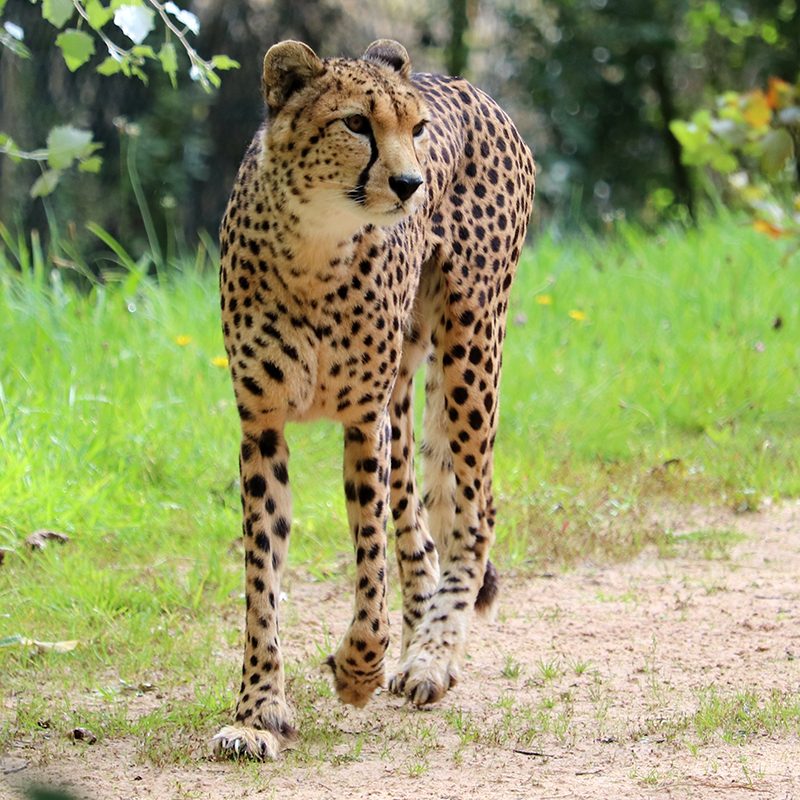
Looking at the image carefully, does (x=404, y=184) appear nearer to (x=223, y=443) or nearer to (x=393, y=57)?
(x=393, y=57)

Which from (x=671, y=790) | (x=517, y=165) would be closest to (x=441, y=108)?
(x=517, y=165)

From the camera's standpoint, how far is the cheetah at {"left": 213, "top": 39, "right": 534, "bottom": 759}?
9.90ft

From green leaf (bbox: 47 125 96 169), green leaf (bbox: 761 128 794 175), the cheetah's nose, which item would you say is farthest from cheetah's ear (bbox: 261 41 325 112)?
green leaf (bbox: 761 128 794 175)

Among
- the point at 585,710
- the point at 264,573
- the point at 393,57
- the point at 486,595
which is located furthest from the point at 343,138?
the point at 486,595

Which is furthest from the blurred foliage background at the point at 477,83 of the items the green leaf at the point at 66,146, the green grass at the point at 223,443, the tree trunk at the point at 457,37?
the green leaf at the point at 66,146

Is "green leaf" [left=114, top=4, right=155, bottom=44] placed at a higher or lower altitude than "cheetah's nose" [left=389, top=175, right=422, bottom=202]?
higher

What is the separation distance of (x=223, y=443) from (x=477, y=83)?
507 cm

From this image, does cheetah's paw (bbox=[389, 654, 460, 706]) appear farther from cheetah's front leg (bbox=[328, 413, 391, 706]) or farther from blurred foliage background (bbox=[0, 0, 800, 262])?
blurred foliage background (bbox=[0, 0, 800, 262])

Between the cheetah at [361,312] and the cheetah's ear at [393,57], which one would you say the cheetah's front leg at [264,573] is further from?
the cheetah's ear at [393,57]

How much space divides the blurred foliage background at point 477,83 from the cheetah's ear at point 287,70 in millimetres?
4502

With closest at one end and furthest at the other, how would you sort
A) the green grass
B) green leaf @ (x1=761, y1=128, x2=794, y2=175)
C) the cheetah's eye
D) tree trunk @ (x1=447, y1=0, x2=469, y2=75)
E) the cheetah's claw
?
green leaf @ (x1=761, y1=128, x2=794, y2=175)
the cheetah's eye
the cheetah's claw
the green grass
tree trunk @ (x1=447, y1=0, x2=469, y2=75)

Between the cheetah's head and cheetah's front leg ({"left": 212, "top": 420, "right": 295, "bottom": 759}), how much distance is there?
1.74ft

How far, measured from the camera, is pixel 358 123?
2.97 meters

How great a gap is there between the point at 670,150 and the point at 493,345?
645cm
